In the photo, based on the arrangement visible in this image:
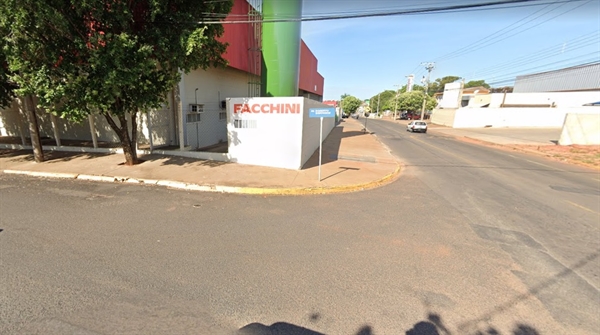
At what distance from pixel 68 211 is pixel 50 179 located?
372 cm

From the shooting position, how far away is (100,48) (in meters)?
6.11

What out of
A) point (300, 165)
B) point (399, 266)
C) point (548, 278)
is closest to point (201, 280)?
point (399, 266)

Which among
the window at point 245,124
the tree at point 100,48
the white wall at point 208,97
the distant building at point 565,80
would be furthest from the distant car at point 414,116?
the tree at point 100,48

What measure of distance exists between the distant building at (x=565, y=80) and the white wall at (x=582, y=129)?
143 ft

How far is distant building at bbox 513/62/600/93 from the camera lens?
48156 mm

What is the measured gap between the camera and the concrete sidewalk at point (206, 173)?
6973 mm

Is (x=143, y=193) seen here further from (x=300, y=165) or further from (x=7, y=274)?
(x=300, y=165)

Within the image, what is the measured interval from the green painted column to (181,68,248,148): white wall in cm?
366

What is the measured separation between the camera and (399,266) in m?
3.44

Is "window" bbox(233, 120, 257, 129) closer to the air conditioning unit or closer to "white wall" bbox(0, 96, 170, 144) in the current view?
the air conditioning unit

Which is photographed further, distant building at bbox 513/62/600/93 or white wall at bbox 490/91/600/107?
distant building at bbox 513/62/600/93

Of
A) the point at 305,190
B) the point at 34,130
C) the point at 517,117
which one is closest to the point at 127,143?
the point at 34,130

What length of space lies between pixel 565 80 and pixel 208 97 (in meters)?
75.8

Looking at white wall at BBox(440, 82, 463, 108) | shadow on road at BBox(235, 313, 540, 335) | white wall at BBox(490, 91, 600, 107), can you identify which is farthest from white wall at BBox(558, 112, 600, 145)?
white wall at BBox(440, 82, 463, 108)
